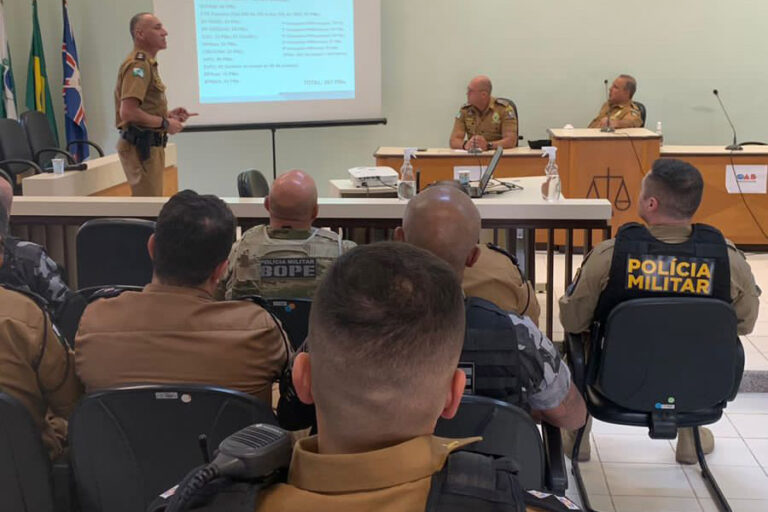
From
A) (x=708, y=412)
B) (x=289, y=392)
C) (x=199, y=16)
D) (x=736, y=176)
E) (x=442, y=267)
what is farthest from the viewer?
(x=199, y=16)

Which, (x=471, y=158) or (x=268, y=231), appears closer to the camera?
(x=268, y=231)

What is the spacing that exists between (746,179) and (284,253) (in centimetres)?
437

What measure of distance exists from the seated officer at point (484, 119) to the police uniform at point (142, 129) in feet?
7.80

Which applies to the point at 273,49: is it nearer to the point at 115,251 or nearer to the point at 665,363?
the point at 115,251

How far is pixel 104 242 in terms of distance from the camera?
310cm

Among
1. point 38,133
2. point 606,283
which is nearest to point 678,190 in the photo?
point 606,283

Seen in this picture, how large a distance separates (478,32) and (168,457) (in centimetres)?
657

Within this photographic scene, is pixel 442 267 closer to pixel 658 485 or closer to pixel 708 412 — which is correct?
pixel 708 412

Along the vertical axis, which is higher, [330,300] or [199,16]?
[199,16]

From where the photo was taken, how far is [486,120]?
21.7 ft

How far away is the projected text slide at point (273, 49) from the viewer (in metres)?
6.83

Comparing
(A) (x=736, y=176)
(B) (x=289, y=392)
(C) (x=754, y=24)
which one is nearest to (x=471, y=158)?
(A) (x=736, y=176)

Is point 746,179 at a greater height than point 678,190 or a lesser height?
lesser

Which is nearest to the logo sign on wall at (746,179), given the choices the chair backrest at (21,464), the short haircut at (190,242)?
the short haircut at (190,242)
